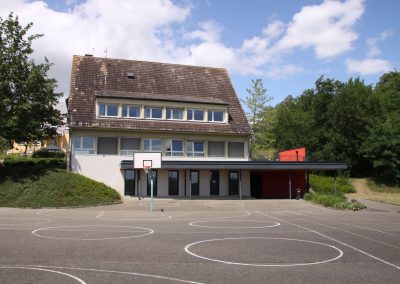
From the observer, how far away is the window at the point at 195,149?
39.9 meters

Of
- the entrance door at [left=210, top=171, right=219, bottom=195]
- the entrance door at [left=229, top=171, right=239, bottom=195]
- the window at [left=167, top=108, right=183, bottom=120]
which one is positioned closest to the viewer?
the entrance door at [left=210, top=171, right=219, bottom=195]

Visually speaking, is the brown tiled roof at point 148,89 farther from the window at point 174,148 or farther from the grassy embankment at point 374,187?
the grassy embankment at point 374,187

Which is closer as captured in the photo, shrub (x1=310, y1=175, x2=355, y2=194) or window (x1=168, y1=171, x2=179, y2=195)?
window (x1=168, y1=171, x2=179, y2=195)

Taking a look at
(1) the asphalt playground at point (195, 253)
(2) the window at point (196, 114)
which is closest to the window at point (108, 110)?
(2) the window at point (196, 114)

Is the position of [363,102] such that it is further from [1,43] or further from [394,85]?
[1,43]

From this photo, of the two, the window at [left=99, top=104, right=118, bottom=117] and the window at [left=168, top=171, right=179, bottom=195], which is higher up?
the window at [left=99, top=104, right=118, bottom=117]

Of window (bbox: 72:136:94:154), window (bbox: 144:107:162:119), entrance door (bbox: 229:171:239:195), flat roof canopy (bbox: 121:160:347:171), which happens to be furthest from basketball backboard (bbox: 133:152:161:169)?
entrance door (bbox: 229:171:239:195)

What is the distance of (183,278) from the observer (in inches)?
334

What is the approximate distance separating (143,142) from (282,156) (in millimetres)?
13976

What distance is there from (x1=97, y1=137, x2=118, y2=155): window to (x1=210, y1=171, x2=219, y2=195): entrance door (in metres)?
8.36

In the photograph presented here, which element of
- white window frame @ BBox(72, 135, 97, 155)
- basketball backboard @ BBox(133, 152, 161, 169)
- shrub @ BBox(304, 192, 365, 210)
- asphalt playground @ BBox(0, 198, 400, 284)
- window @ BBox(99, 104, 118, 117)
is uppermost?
window @ BBox(99, 104, 118, 117)

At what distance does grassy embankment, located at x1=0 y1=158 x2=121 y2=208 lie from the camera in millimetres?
28438

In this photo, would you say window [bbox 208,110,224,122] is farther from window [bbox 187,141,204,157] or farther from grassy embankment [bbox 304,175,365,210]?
grassy embankment [bbox 304,175,365,210]

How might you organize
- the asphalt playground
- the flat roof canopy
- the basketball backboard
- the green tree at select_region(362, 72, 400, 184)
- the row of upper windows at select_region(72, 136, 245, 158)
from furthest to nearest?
the green tree at select_region(362, 72, 400, 184) → the row of upper windows at select_region(72, 136, 245, 158) → the flat roof canopy → the basketball backboard → the asphalt playground
